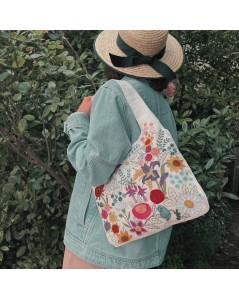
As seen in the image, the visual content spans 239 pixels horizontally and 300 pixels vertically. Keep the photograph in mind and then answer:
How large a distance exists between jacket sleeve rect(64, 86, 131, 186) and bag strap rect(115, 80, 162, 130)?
3 centimetres

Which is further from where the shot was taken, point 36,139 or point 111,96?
point 36,139

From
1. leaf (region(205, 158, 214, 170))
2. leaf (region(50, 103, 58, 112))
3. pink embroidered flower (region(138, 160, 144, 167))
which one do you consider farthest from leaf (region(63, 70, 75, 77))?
pink embroidered flower (region(138, 160, 144, 167))

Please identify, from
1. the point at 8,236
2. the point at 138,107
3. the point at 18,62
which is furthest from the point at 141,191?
the point at 8,236

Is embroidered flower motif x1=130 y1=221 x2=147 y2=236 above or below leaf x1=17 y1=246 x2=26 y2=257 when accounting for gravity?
above

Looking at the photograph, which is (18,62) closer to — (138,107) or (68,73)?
(68,73)

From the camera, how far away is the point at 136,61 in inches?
72.0

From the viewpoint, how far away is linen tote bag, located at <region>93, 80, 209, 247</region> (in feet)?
5.71

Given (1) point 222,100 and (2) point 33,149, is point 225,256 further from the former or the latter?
(2) point 33,149

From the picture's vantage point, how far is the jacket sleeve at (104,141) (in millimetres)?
1713

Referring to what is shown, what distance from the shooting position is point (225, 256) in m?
3.72

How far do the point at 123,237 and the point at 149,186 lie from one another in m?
0.21

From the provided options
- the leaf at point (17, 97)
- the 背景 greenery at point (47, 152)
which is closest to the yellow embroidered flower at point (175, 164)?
the 背景 greenery at point (47, 152)

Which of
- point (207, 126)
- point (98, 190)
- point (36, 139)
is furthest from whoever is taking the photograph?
point (207, 126)

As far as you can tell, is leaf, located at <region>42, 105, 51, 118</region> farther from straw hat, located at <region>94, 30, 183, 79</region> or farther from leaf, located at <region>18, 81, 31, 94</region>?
straw hat, located at <region>94, 30, 183, 79</region>
